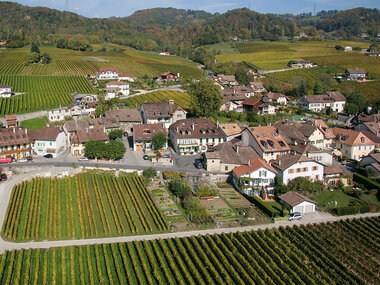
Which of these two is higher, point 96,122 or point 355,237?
point 96,122

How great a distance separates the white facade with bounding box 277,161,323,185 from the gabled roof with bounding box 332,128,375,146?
14.2 metres

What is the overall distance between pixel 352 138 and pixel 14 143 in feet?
185

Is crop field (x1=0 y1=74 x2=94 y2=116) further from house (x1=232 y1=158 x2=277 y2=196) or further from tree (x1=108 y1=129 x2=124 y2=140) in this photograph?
house (x1=232 y1=158 x2=277 y2=196)

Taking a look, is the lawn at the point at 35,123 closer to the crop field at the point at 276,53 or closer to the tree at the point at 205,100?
the tree at the point at 205,100

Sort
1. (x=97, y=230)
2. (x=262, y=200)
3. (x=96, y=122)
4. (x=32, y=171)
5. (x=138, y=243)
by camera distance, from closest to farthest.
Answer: (x=138, y=243) < (x=97, y=230) < (x=262, y=200) < (x=32, y=171) < (x=96, y=122)

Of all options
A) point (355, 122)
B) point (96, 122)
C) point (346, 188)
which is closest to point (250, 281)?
point (346, 188)

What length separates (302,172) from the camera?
57.5 m

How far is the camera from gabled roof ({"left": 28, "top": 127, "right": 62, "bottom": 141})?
216ft

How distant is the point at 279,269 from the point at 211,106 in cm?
5080

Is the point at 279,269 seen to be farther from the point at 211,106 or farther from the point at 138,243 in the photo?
the point at 211,106

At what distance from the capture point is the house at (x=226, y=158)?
61.3 meters

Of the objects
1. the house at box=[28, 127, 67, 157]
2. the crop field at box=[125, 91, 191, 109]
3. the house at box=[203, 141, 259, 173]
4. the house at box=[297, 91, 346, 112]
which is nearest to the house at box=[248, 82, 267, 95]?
the house at box=[297, 91, 346, 112]

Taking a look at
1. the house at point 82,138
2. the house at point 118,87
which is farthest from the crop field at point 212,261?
the house at point 118,87

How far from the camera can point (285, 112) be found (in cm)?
9781
